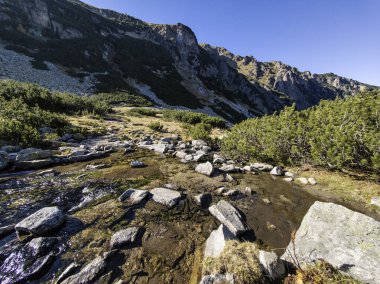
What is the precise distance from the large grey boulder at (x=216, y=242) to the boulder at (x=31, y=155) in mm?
9421

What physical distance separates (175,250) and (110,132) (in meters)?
14.4

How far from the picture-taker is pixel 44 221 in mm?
5051

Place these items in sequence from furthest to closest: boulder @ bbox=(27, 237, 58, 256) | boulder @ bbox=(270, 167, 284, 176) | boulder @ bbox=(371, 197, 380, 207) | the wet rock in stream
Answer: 1. boulder @ bbox=(270, 167, 284, 176)
2. boulder @ bbox=(371, 197, 380, 207)
3. boulder @ bbox=(27, 237, 58, 256)
4. the wet rock in stream

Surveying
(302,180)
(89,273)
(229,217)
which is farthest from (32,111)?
(302,180)

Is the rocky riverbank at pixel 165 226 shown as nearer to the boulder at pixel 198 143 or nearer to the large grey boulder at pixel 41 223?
the large grey boulder at pixel 41 223

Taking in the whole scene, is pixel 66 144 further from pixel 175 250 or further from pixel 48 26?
pixel 48 26

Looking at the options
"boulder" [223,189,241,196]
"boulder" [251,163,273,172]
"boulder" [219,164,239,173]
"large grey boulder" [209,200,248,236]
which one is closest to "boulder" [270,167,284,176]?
"boulder" [251,163,273,172]

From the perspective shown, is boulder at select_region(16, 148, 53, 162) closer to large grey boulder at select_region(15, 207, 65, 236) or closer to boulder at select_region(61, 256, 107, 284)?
large grey boulder at select_region(15, 207, 65, 236)

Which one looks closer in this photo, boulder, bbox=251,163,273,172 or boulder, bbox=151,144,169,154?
boulder, bbox=251,163,273,172

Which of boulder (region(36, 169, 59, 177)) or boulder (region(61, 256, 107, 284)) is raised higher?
boulder (region(61, 256, 107, 284))

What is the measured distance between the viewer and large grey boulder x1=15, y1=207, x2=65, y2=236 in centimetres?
487

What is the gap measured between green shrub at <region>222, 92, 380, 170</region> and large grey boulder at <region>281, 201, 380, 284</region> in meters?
3.81

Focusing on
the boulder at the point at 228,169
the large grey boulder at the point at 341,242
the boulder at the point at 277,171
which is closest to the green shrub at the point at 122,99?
the boulder at the point at 228,169

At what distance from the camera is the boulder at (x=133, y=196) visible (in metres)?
6.70
